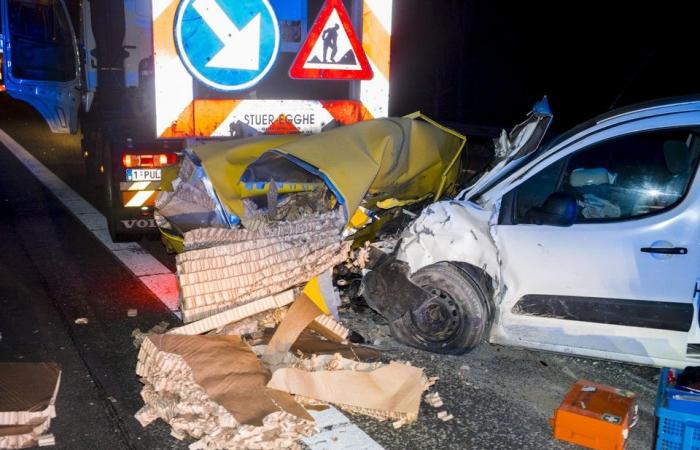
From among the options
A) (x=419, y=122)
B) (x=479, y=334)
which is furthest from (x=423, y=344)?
(x=419, y=122)

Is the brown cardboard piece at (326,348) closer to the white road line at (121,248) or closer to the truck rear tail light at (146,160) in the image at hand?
the white road line at (121,248)

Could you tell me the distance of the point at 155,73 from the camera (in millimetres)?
5211

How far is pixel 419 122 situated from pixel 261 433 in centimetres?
300

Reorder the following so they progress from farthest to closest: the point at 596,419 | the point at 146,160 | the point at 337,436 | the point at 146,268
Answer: the point at 146,160, the point at 146,268, the point at 337,436, the point at 596,419

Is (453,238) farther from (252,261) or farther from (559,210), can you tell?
(252,261)

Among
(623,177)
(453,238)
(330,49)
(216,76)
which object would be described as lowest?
(453,238)

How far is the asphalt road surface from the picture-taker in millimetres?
3770

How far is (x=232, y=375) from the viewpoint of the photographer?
13.3 feet

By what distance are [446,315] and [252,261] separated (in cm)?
138

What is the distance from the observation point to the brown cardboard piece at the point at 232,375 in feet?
12.4

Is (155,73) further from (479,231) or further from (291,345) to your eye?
(479,231)

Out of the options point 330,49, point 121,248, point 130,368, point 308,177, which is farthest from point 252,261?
Result: point 121,248

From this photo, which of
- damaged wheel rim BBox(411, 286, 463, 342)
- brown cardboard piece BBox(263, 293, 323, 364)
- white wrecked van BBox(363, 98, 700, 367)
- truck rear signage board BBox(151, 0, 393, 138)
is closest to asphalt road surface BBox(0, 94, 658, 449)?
damaged wheel rim BBox(411, 286, 463, 342)

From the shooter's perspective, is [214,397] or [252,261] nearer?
[214,397]
